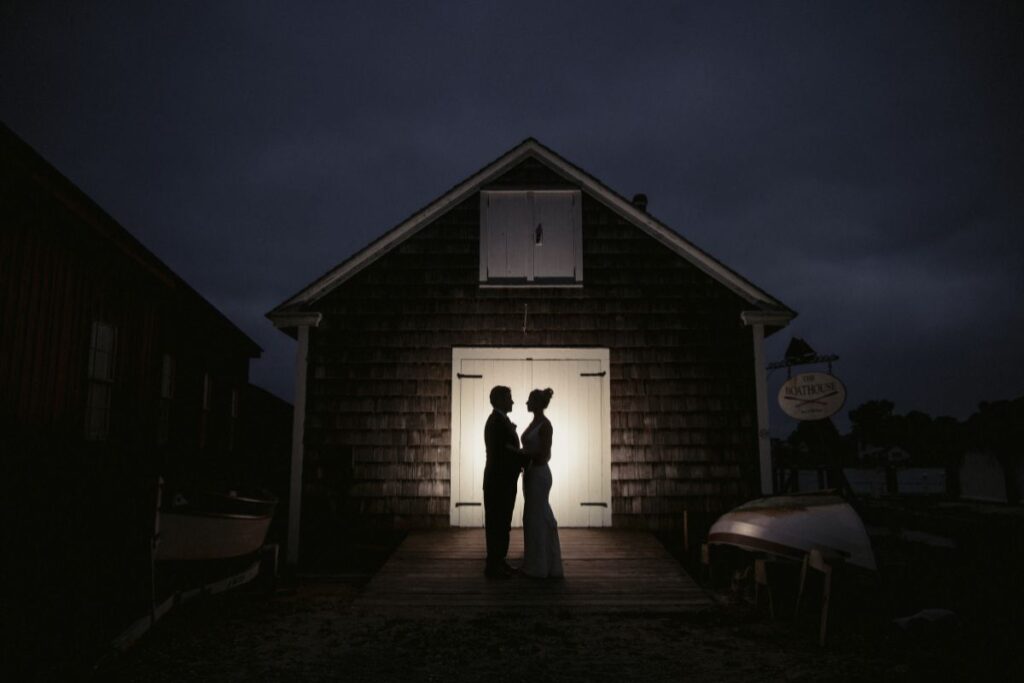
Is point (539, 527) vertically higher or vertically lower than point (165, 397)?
lower

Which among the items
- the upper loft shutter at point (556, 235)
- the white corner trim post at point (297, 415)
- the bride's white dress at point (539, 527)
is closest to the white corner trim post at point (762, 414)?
the upper loft shutter at point (556, 235)

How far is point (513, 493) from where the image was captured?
6.98 meters

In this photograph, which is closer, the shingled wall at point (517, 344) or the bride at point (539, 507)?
the bride at point (539, 507)

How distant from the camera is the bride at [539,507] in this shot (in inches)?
273

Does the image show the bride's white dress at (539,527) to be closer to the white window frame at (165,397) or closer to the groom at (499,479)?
the groom at (499,479)

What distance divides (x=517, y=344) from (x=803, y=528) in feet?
14.9

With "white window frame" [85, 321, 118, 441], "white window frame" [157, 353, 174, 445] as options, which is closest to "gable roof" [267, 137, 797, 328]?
"white window frame" [85, 321, 118, 441]

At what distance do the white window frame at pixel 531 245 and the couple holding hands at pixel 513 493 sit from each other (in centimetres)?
314

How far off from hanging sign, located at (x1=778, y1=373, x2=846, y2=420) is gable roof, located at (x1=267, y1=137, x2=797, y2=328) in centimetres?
100

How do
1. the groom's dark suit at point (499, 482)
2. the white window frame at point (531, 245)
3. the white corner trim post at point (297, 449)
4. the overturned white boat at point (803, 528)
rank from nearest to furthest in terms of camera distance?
the overturned white boat at point (803, 528) → the groom's dark suit at point (499, 482) → the white corner trim post at point (297, 449) → the white window frame at point (531, 245)

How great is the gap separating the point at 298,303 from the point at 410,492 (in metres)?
3.18

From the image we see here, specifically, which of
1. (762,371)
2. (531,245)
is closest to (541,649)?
(762,371)

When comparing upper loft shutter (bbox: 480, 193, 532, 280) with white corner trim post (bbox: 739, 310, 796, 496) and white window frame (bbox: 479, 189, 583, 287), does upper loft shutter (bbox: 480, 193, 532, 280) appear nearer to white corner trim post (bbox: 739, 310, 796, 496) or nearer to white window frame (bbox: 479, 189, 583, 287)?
white window frame (bbox: 479, 189, 583, 287)

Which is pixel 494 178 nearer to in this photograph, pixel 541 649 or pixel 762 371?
pixel 762 371
